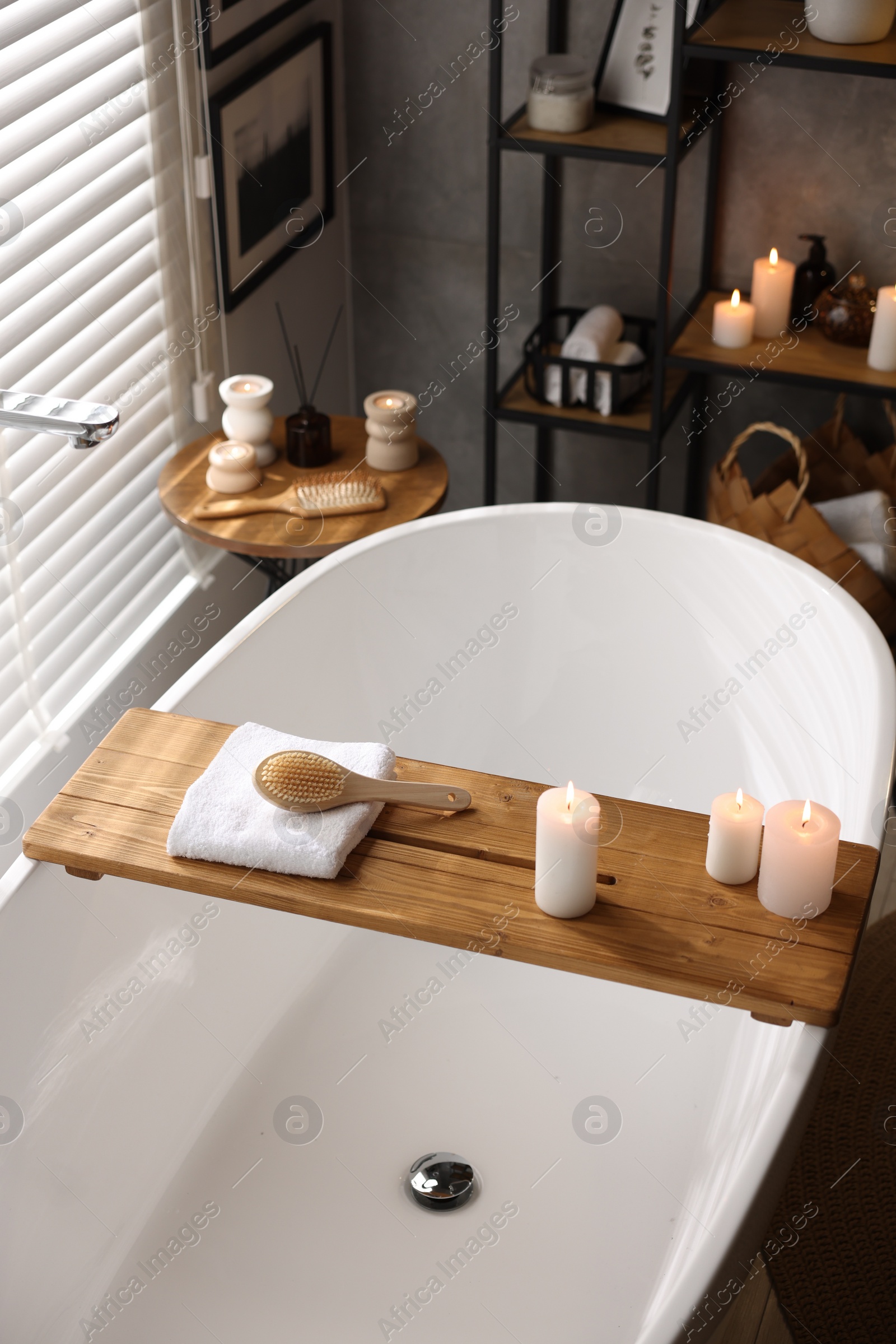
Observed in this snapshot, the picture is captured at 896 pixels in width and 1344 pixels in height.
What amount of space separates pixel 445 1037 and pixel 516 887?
74cm

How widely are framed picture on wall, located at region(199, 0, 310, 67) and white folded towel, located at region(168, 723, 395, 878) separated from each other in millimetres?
1582

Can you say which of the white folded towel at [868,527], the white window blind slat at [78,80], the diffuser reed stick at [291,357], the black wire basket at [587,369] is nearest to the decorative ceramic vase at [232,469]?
the diffuser reed stick at [291,357]

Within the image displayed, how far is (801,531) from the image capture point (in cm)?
259

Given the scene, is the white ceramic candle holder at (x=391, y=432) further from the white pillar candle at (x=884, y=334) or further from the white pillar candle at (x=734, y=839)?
the white pillar candle at (x=734, y=839)

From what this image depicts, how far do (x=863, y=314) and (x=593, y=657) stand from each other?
3.07ft

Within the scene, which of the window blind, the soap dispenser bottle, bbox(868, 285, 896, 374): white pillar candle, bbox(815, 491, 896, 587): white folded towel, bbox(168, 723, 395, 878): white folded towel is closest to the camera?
bbox(168, 723, 395, 878): white folded towel

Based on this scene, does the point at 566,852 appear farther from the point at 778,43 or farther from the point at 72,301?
the point at 778,43

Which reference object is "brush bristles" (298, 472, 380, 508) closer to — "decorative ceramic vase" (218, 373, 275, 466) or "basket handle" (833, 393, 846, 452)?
"decorative ceramic vase" (218, 373, 275, 466)

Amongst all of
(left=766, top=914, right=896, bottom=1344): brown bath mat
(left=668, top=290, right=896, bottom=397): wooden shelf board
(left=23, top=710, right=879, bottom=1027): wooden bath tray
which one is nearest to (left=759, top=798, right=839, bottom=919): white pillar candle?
(left=23, top=710, right=879, bottom=1027): wooden bath tray

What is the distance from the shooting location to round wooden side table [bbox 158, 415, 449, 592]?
2291mm

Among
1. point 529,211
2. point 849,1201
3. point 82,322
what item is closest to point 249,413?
point 82,322

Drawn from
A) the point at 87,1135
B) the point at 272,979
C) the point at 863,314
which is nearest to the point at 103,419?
the point at 87,1135

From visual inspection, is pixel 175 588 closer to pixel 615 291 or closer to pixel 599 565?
pixel 599 565

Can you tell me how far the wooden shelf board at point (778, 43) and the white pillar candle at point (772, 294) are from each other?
414 millimetres
